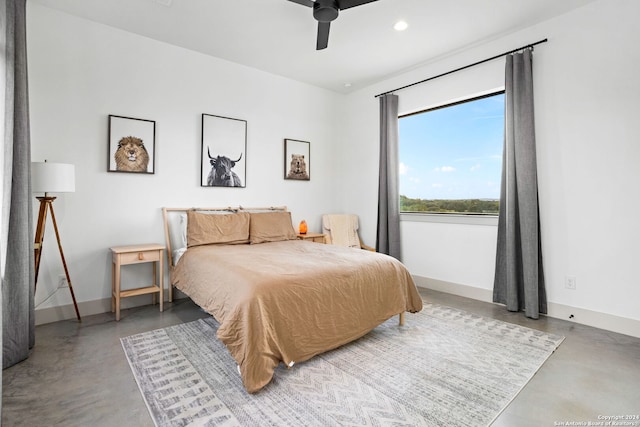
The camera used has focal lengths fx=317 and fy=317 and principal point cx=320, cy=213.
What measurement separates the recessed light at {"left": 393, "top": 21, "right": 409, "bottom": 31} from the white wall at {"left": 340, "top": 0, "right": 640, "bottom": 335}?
1.05 metres

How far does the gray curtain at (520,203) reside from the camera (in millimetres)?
3125

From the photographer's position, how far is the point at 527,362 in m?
2.24

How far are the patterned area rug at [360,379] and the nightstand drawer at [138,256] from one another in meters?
0.75

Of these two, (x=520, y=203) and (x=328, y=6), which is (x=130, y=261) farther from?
(x=520, y=203)

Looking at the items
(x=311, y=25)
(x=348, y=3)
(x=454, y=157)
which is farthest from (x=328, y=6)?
(x=454, y=157)

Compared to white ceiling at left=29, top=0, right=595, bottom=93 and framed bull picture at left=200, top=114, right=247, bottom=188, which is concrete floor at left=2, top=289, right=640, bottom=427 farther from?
white ceiling at left=29, top=0, right=595, bottom=93

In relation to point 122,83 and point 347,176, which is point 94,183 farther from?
point 347,176

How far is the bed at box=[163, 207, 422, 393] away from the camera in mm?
1938

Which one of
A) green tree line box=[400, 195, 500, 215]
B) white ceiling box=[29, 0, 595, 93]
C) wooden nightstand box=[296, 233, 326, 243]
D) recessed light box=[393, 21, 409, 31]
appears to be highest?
white ceiling box=[29, 0, 595, 93]

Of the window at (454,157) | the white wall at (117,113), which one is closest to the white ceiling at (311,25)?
the white wall at (117,113)

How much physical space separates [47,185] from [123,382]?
1.73m

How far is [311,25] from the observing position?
10.5 feet

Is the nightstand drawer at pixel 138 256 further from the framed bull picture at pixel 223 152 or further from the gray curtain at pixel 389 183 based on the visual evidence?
the gray curtain at pixel 389 183

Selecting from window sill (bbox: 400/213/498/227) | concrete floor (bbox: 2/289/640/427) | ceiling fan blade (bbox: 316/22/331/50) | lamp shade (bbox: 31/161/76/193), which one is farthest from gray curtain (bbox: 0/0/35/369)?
window sill (bbox: 400/213/498/227)
